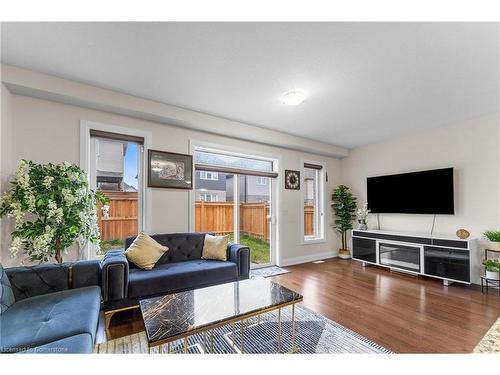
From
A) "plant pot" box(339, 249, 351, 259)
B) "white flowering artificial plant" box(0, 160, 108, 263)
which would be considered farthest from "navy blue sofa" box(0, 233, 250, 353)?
"plant pot" box(339, 249, 351, 259)

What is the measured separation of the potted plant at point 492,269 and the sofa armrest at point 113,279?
4509 millimetres

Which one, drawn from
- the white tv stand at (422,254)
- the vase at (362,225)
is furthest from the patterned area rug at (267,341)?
the vase at (362,225)

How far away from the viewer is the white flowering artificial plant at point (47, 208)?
2.08 m

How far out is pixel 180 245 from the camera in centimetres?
309

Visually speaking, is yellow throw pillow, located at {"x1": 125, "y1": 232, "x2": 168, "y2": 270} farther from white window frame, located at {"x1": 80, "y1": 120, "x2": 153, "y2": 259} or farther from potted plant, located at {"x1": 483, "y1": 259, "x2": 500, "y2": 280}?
potted plant, located at {"x1": 483, "y1": 259, "x2": 500, "y2": 280}

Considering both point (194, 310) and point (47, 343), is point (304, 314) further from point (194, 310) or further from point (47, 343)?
point (47, 343)

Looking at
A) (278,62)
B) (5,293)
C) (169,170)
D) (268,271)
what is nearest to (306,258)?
(268,271)

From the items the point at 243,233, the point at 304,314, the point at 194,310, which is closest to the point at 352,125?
the point at 243,233

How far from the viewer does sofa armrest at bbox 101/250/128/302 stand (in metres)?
2.12

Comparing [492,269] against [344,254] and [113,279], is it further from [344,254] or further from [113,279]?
[113,279]

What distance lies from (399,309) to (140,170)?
3633 mm

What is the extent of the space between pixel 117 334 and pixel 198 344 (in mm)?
779

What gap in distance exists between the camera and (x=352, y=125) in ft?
12.7
